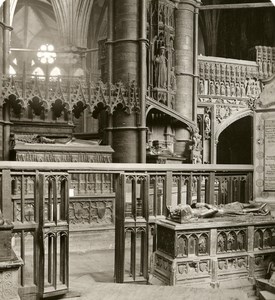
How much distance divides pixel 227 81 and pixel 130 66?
5.73 metres

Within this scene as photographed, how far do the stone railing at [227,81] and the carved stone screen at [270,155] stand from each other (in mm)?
9908

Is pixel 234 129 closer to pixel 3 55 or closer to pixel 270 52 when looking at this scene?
pixel 270 52

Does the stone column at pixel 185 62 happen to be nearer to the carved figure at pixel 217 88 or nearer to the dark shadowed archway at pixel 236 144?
the carved figure at pixel 217 88

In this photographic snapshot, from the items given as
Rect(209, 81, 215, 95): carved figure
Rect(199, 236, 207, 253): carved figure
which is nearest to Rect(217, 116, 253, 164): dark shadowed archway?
Rect(209, 81, 215, 95): carved figure

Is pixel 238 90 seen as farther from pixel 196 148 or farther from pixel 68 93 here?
pixel 68 93

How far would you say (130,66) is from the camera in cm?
1236

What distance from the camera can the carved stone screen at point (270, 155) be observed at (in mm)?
6570

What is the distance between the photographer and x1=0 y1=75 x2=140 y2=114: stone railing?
36.7ft

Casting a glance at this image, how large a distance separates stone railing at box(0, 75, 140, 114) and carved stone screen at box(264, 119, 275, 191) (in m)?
6.09

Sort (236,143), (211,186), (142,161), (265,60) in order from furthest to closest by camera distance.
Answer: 1. (236,143)
2. (265,60)
3. (142,161)
4. (211,186)

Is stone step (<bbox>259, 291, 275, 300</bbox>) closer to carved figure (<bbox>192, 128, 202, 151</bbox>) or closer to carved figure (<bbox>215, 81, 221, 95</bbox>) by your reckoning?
carved figure (<bbox>192, 128, 202, 151</bbox>)

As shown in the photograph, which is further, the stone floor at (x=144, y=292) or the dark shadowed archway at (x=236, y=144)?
the dark shadowed archway at (x=236, y=144)

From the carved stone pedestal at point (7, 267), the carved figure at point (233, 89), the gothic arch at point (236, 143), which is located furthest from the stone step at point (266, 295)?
the gothic arch at point (236, 143)

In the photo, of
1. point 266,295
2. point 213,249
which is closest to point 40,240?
point 213,249
